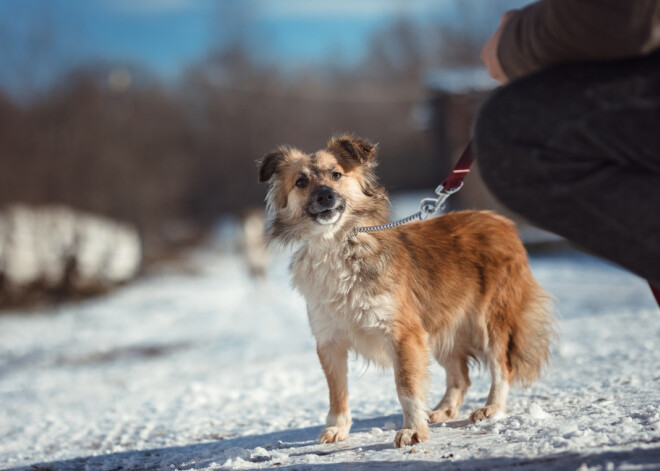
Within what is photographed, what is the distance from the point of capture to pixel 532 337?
11.3 ft

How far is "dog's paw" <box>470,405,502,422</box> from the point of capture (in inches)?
123

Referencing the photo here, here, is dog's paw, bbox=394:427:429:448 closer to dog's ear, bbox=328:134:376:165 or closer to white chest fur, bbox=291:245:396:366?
white chest fur, bbox=291:245:396:366

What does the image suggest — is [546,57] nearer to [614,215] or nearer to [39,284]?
[614,215]

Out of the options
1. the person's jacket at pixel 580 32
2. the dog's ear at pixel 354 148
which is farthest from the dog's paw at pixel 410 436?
the person's jacket at pixel 580 32

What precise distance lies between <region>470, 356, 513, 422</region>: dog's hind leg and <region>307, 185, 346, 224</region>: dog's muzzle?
120 centimetres

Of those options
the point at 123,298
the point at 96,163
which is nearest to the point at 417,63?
the point at 96,163

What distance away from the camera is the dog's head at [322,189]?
3.25 metres

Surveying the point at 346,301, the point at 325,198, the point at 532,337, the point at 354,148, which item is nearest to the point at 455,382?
the point at 532,337

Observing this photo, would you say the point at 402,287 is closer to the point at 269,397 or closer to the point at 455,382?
the point at 455,382

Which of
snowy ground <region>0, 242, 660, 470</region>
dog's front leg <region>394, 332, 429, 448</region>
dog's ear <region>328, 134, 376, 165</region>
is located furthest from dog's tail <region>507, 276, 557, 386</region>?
dog's ear <region>328, 134, 376, 165</region>

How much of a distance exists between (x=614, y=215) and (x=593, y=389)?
2.15 m

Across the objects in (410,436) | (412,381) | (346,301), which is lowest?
(410,436)

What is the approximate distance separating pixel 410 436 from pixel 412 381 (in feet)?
0.87

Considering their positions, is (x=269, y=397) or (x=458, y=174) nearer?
(x=458, y=174)
